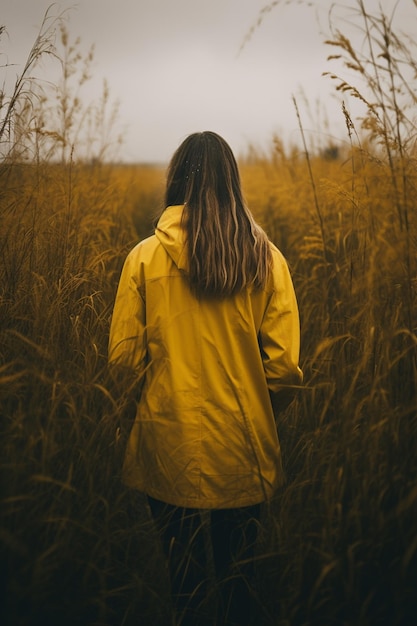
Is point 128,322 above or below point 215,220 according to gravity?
below

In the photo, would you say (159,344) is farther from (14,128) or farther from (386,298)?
(14,128)

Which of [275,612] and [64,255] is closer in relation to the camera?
[275,612]

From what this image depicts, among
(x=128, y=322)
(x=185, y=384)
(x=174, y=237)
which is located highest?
(x=174, y=237)

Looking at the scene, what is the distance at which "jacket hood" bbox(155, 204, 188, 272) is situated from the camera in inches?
62.9

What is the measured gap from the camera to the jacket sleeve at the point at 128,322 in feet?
5.32

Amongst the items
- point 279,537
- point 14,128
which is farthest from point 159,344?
point 14,128

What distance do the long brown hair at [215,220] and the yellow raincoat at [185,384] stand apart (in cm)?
5

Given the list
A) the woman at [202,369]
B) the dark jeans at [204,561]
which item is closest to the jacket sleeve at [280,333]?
the woman at [202,369]

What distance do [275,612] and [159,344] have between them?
836 millimetres

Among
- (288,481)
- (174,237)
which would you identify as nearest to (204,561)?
(288,481)

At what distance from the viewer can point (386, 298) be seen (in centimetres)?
188

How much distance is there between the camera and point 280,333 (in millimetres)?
1699

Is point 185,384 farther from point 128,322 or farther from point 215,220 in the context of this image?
point 215,220

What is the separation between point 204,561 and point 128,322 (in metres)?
0.77
